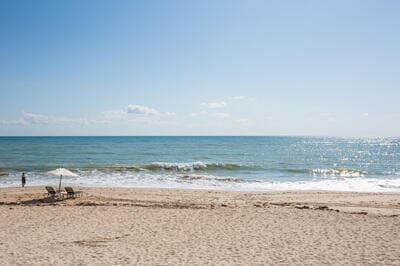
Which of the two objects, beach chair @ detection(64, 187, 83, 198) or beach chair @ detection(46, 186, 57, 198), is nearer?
beach chair @ detection(64, 187, 83, 198)

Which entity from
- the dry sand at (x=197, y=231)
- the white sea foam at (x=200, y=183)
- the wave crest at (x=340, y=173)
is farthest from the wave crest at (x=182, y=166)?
the dry sand at (x=197, y=231)

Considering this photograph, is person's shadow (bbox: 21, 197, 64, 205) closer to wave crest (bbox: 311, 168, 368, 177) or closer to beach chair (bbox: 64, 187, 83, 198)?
beach chair (bbox: 64, 187, 83, 198)

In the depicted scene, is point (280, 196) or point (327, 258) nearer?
point (327, 258)

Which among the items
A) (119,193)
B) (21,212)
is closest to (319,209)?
(119,193)

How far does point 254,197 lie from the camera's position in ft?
65.2

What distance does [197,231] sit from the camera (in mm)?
11805

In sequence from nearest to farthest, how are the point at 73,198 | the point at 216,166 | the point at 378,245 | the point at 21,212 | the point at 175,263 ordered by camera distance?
the point at 175,263 < the point at 378,245 < the point at 21,212 < the point at 73,198 < the point at 216,166

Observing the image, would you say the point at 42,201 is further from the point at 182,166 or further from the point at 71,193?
the point at 182,166

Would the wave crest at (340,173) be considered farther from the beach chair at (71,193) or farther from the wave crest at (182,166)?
the beach chair at (71,193)

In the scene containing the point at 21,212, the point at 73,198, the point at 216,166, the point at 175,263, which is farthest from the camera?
the point at 216,166

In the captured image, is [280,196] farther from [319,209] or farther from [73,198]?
[73,198]

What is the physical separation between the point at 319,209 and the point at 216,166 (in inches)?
1026

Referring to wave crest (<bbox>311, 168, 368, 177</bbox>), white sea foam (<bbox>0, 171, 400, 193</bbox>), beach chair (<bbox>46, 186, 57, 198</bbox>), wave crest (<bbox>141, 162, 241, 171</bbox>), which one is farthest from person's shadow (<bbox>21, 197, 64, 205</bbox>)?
wave crest (<bbox>311, 168, 368, 177</bbox>)

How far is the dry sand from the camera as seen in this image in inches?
356
